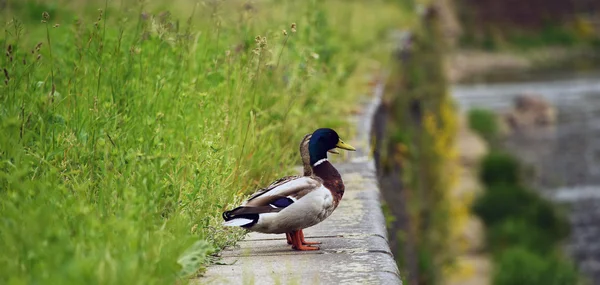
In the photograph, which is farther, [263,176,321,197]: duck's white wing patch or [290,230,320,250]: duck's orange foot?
[290,230,320,250]: duck's orange foot

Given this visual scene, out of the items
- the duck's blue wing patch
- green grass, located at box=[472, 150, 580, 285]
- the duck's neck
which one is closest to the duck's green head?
the duck's neck

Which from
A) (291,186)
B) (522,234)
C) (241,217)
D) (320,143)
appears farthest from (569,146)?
(241,217)

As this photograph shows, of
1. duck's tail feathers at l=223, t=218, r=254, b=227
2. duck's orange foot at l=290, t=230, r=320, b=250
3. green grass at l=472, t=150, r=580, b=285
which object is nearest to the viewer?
duck's tail feathers at l=223, t=218, r=254, b=227

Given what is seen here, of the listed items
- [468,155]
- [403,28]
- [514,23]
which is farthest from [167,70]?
[514,23]

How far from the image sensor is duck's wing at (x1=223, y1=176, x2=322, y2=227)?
405 cm

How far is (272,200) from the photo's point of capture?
412cm

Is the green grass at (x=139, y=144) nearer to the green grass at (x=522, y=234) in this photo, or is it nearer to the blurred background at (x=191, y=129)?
the blurred background at (x=191, y=129)

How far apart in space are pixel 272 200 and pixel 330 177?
0.30 meters

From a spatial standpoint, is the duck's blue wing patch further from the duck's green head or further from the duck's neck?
the duck's green head

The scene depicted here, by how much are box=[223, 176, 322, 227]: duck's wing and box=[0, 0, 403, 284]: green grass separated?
0.51 feet

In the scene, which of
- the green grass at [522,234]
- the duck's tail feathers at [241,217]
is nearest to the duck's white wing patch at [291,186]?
the duck's tail feathers at [241,217]

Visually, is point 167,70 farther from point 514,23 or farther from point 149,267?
point 514,23

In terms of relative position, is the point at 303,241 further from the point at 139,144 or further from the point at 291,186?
the point at 139,144

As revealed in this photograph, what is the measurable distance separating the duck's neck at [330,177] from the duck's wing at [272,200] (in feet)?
0.31
